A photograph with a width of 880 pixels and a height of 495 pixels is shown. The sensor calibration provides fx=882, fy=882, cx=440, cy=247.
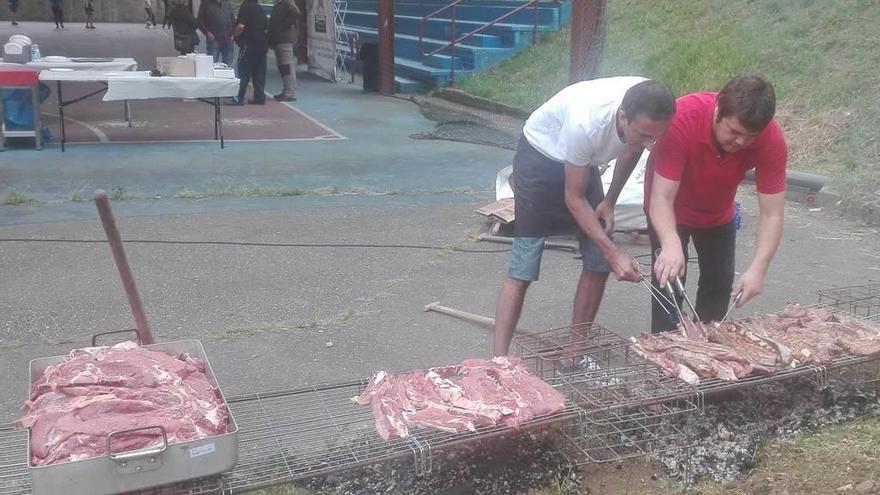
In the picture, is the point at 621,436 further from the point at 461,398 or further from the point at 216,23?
the point at 216,23

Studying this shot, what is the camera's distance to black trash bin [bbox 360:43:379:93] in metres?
18.6

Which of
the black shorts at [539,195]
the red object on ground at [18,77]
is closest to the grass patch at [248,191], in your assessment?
the red object on ground at [18,77]

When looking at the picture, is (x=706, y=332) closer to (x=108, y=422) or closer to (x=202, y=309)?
(x=108, y=422)

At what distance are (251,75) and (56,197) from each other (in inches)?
300

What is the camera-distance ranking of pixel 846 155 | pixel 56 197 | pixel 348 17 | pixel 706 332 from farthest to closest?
pixel 348 17 < pixel 846 155 < pixel 56 197 < pixel 706 332

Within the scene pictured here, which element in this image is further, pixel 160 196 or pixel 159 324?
pixel 160 196

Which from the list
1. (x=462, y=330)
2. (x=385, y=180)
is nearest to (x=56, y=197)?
(x=385, y=180)

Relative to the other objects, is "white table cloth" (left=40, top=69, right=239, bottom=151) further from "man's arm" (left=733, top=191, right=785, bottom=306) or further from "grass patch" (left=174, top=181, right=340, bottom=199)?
"man's arm" (left=733, top=191, right=785, bottom=306)

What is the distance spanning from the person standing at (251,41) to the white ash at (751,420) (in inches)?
499

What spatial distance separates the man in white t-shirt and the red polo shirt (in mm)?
128

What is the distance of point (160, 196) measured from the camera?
923 centimetres

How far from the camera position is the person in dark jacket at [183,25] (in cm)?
1658

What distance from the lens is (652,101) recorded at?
384 cm

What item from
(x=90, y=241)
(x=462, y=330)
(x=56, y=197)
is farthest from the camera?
(x=56, y=197)
